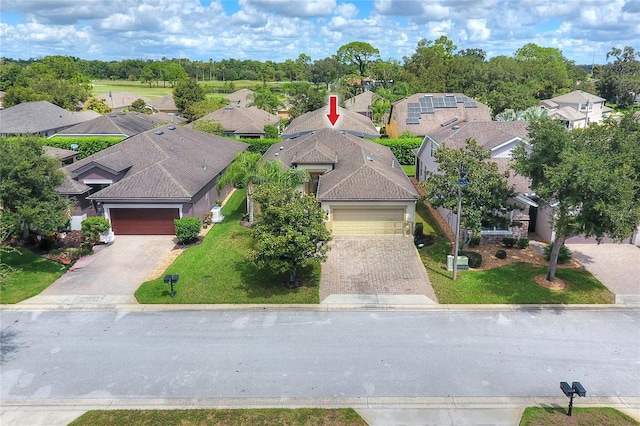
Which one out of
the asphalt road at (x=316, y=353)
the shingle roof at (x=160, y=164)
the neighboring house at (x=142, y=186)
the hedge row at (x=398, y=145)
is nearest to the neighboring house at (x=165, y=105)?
the hedge row at (x=398, y=145)

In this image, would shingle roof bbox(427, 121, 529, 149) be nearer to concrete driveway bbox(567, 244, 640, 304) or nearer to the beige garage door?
the beige garage door

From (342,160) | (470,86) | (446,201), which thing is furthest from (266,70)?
(446,201)

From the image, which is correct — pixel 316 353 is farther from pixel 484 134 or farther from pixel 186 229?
pixel 484 134

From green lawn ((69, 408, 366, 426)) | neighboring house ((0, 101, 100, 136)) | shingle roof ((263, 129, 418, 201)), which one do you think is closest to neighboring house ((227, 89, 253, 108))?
neighboring house ((0, 101, 100, 136))

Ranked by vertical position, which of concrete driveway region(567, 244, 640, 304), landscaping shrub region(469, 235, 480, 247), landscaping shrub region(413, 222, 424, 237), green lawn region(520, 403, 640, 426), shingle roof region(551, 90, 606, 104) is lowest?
green lawn region(520, 403, 640, 426)

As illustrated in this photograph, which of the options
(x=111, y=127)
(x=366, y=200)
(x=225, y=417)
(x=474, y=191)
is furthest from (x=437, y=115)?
(x=225, y=417)

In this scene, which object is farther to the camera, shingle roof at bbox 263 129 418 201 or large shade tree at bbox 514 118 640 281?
shingle roof at bbox 263 129 418 201
